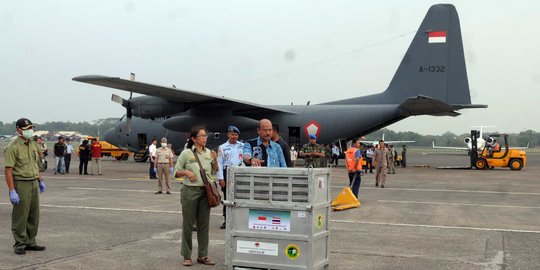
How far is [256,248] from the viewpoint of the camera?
6.38 m

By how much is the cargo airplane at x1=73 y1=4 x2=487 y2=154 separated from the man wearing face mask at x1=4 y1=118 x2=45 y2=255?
757 inches

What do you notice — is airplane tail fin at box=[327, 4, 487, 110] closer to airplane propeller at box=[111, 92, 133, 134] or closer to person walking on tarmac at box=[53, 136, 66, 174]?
airplane propeller at box=[111, 92, 133, 134]

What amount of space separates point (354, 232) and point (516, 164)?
26901mm

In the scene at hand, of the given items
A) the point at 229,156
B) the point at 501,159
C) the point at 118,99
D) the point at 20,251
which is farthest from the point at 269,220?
the point at 501,159

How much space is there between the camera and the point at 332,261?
25.0 feet

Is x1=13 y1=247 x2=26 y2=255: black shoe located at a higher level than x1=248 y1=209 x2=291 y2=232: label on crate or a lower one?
lower

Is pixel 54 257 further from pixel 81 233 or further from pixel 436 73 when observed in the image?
pixel 436 73

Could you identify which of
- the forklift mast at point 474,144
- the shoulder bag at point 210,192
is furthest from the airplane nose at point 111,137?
the shoulder bag at point 210,192

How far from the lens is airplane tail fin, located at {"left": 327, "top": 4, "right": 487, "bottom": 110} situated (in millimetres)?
28797

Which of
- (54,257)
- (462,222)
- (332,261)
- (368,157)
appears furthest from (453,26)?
(54,257)

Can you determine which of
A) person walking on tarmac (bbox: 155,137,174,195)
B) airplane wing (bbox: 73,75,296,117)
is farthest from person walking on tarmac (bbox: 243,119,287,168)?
airplane wing (bbox: 73,75,296,117)

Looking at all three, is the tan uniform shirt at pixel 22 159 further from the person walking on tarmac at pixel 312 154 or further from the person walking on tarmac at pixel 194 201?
the person walking on tarmac at pixel 312 154

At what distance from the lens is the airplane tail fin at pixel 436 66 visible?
2880cm

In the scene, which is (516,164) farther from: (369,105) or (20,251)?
(20,251)
